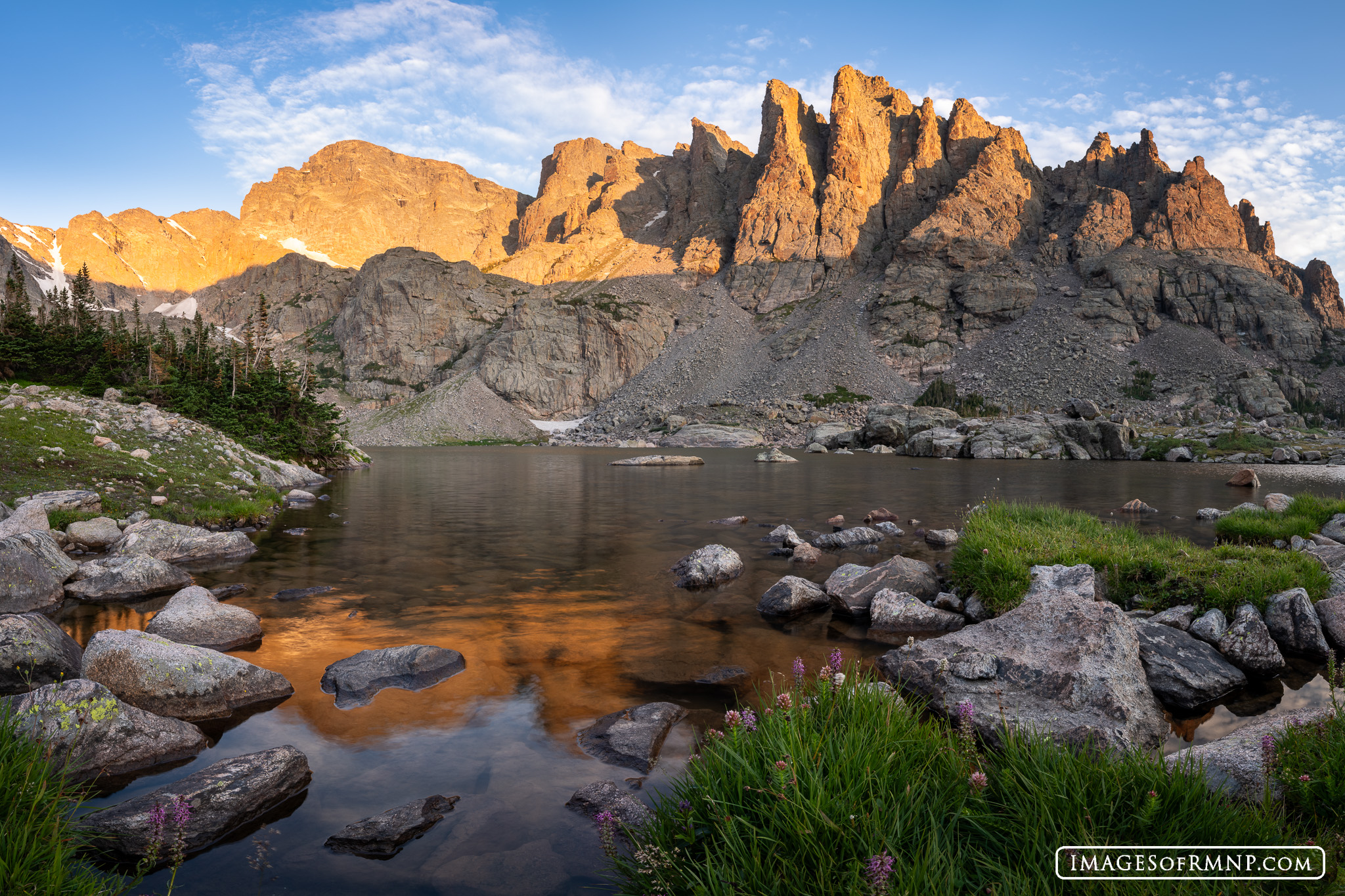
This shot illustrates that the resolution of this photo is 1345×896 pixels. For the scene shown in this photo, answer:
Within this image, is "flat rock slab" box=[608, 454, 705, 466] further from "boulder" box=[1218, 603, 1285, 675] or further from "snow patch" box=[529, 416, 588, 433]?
"snow patch" box=[529, 416, 588, 433]

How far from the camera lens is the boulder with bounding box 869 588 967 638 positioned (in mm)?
12164

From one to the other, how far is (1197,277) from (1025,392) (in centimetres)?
6836

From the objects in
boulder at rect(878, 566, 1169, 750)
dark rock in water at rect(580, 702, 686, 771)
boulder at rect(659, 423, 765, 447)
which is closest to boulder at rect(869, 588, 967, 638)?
boulder at rect(878, 566, 1169, 750)

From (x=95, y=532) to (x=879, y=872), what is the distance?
23.2 m

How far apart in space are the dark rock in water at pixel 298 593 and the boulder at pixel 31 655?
5502 mm

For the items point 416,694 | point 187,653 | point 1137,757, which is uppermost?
point 1137,757

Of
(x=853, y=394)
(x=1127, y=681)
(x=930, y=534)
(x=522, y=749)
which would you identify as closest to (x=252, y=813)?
(x=522, y=749)

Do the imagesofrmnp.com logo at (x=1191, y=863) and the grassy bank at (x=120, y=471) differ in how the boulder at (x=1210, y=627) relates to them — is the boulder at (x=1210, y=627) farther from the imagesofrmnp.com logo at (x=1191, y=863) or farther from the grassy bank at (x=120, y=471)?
the grassy bank at (x=120, y=471)

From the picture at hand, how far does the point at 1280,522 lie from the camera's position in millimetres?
19219

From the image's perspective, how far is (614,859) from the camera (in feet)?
14.2

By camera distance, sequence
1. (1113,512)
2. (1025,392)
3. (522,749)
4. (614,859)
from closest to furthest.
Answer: (614,859)
(522,749)
(1113,512)
(1025,392)

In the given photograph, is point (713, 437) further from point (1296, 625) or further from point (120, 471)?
point (1296, 625)

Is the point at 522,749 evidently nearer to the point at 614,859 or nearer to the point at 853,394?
the point at 614,859

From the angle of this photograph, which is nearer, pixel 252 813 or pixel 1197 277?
pixel 252 813
